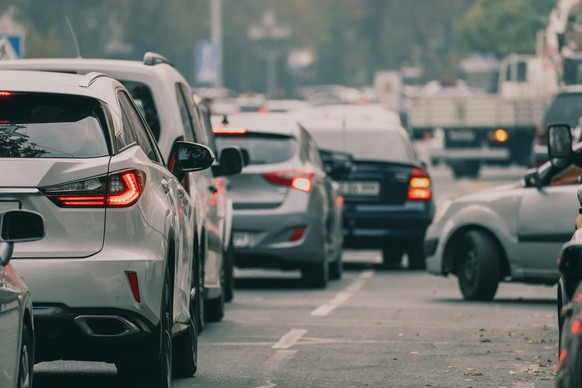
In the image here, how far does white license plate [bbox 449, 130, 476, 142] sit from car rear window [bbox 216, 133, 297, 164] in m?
27.4

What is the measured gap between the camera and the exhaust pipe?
8.61 metres

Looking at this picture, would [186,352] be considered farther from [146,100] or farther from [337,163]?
[337,163]

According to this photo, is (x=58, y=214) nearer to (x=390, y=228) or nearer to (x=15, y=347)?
(x=15, y=347)

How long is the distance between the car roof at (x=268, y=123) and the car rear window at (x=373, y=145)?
2.59m

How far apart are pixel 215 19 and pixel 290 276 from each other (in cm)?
6894

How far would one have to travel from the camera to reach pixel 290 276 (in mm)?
20312

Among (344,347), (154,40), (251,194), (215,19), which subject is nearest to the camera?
(344,347)

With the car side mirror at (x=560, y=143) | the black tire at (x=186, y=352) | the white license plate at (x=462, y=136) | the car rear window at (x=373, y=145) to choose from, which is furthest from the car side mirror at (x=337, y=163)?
the white license plate at (x=462, y=136)

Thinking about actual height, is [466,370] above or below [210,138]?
below

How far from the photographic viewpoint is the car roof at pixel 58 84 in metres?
8.89

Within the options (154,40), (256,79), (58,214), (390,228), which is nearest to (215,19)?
(154,40)

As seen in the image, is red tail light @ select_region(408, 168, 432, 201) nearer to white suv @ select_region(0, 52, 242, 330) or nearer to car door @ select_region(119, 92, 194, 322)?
white suv @ select_region(0, 52, 242, 330)

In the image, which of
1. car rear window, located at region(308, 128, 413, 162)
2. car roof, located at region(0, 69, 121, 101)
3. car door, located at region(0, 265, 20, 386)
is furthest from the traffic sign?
car door, located at region(0, 265, 20, 386)

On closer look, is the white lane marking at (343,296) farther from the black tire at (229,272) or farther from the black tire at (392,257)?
the black tire at (392,257)
